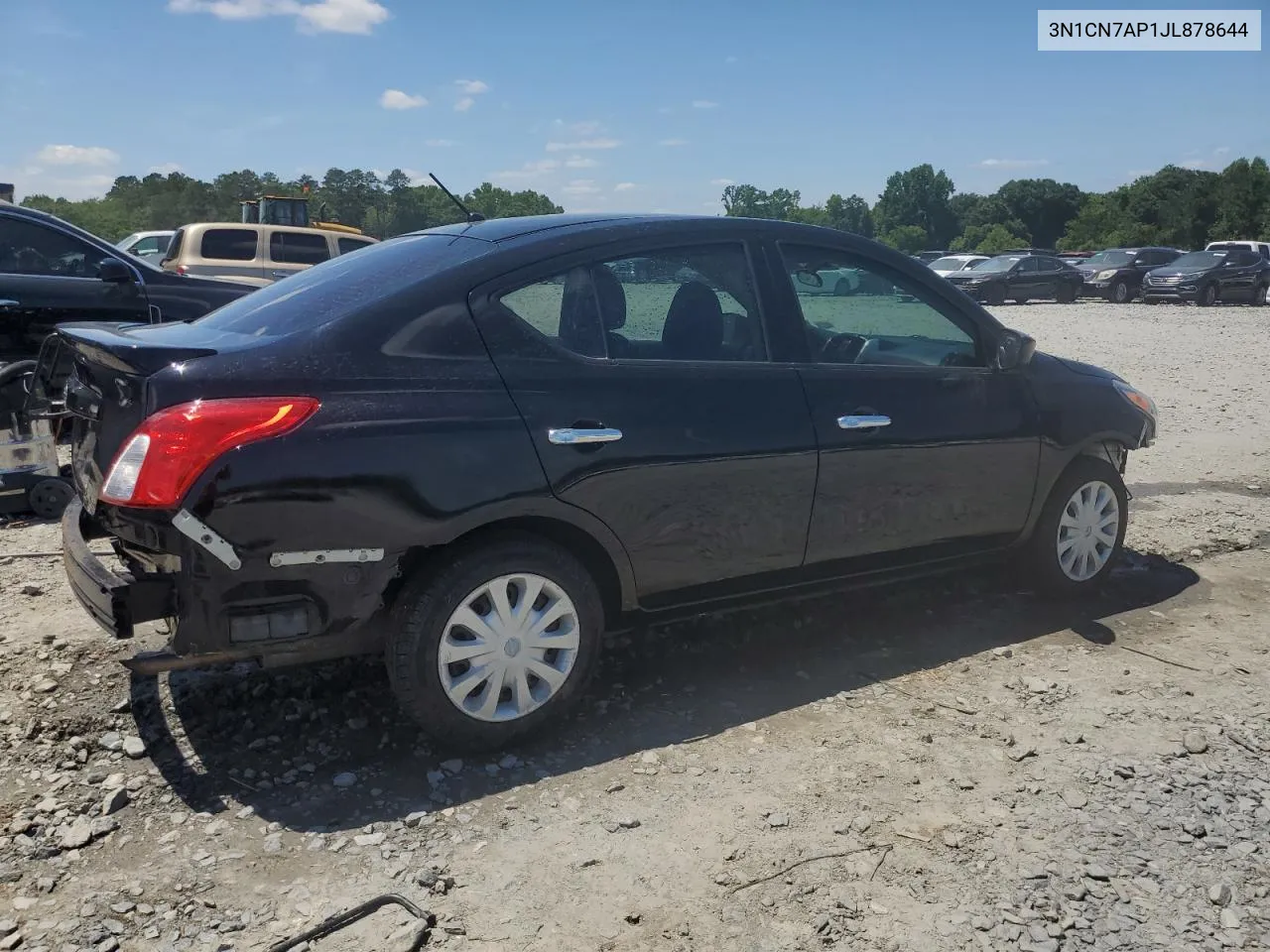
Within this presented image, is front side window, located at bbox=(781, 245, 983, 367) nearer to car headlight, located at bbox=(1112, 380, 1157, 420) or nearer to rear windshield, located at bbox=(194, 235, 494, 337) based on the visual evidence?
car headlight, located at bbox=(1112, 380, 1157, 420)

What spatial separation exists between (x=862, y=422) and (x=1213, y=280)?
105 feet

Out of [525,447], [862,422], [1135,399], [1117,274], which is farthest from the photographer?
[1117,274]

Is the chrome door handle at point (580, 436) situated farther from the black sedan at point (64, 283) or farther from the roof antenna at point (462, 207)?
the black sedan at point (64, 283)

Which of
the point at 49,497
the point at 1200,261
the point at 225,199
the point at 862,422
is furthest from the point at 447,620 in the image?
the point at 225,199

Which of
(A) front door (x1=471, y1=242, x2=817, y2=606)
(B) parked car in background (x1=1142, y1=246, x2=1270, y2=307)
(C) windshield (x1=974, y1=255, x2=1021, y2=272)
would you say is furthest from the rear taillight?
(B) parked car in background (x1=1142, y1=246, x2=1270, y2=307)

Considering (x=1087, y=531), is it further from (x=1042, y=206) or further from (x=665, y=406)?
(x=1042, y=206)

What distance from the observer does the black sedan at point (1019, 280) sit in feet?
103

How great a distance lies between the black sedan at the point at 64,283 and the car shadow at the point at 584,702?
4.90 m

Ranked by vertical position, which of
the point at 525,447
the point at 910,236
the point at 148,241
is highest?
the point at 910,236

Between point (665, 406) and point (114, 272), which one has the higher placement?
point (114, 272)

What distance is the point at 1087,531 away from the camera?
5.20 m

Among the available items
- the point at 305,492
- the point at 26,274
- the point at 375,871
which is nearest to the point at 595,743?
the point at 375,871

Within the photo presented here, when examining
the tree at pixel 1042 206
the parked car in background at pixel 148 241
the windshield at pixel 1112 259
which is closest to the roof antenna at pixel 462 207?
the parked car in background at pixel 148 241

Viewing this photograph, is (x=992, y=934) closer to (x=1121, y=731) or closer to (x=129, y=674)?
(x=1121, y=731)
